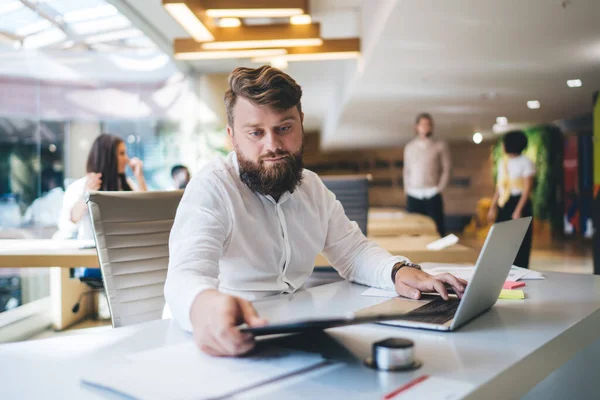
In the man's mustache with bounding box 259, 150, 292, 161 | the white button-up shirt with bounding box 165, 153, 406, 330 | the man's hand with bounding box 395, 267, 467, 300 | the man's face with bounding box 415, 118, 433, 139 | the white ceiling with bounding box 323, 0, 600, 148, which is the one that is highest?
the white ceiling with bounding box 323, 0, 600, 148

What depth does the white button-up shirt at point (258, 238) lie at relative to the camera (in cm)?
132

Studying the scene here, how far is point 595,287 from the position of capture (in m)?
1.54

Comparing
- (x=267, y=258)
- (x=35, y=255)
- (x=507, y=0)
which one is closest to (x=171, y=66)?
(x=507, y=0)

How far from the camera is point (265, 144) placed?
148 centimetres

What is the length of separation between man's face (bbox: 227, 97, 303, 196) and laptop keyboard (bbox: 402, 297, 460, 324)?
1.69 ft

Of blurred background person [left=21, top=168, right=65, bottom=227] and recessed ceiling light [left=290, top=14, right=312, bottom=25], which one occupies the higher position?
recessed ceiling light [left=290, top=14, right=312, bottom=25]

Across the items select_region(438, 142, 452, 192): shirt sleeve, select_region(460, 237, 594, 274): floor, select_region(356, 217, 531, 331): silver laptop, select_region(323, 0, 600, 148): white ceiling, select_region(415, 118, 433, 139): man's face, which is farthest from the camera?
select_region(460, 237, 594, 274): floor

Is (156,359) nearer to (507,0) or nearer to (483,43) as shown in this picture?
(507,0)

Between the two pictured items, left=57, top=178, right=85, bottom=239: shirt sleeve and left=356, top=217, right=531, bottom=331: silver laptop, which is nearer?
left=356, top=217, right=531, bottom=331: silver laptop

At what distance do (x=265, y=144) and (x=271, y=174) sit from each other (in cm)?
8

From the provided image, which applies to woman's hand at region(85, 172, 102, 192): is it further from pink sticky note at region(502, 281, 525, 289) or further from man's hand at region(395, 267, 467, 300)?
pink sticky note at region(502, 281, 525, 289)

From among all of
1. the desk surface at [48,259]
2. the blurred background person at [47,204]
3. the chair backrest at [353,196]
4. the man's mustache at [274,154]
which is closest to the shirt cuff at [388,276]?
the man's mustache at [274,154]

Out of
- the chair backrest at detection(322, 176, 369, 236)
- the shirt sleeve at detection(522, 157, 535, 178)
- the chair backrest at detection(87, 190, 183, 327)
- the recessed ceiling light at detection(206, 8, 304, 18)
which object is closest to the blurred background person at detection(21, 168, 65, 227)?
the recessed ceiling light at detection(206, 8, 304, 18)

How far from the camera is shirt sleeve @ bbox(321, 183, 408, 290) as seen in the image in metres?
1.54
